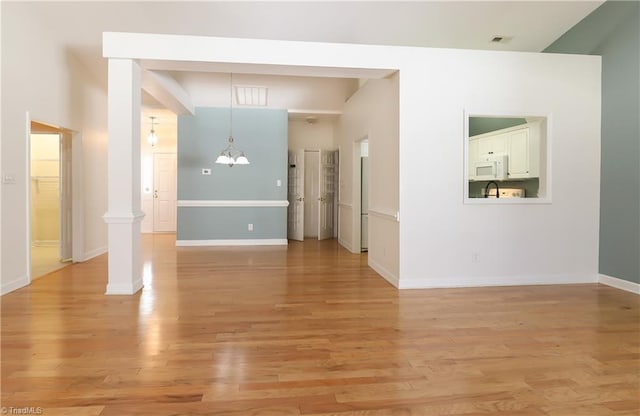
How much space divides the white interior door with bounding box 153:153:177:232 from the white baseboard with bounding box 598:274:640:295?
30.8ft

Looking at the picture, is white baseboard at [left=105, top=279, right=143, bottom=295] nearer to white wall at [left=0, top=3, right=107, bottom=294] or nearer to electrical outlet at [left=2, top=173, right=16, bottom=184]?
white wall at [left=0, top=3, right=107, bottom=294]

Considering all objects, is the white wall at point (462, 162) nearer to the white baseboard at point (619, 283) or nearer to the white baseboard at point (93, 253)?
the white baseboard at point (619, 283)

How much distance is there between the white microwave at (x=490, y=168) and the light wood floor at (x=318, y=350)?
2092mm

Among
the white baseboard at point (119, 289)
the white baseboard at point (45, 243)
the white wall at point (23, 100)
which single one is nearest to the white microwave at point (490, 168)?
the white baseboard at point (119, 289)

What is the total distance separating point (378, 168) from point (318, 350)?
124 inches

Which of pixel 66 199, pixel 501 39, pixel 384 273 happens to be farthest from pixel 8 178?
pixel 501 39

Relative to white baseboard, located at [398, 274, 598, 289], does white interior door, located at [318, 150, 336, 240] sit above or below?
above

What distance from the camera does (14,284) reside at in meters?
4.20

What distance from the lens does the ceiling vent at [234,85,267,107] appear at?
741 cm

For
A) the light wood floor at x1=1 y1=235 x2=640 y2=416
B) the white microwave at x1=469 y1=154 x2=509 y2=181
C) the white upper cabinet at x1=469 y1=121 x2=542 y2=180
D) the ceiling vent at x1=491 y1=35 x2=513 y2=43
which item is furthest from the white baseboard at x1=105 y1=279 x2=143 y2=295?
the ceiling vent at x1=491 y1=35 x2=513 y2=43

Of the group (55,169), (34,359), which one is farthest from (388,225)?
(55,169)

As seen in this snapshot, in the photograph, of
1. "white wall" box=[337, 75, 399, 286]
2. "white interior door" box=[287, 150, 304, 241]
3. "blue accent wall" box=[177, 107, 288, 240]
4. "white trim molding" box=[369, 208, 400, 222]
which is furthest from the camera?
"white interior door" box=[287, 150, 304, 241]

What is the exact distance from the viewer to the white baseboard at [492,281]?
175 inches

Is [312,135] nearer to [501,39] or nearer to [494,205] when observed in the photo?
[501,39]
